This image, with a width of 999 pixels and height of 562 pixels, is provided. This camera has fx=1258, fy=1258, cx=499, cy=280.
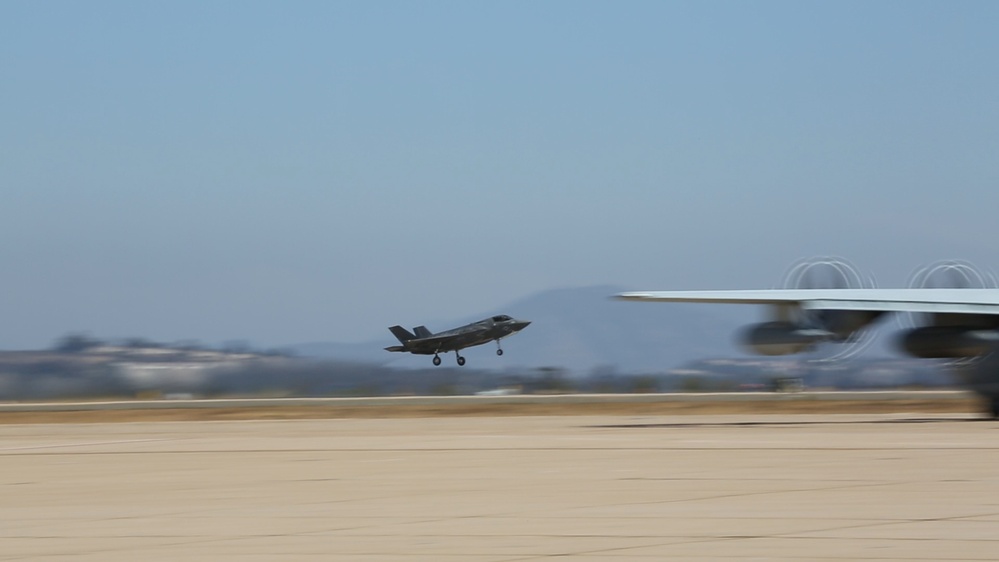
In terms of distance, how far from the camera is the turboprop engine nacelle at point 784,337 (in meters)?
29.3

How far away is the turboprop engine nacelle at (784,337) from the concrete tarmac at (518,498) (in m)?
4.05

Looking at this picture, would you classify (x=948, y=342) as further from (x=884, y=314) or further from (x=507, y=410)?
(x=507, y=410)

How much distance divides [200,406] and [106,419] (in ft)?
31.2

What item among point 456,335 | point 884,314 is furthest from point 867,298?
point 456,335

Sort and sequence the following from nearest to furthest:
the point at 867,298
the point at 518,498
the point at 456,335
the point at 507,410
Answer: the point at 518,498
the point at 867,298
the point at 507,410
the point at 456,335

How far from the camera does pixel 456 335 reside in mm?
93312

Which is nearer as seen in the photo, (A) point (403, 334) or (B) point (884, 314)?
(B) point (884, 314)

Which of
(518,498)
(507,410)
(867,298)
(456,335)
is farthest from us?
(456,335)

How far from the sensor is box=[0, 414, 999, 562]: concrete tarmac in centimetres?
1008

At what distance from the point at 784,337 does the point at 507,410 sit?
17.3m

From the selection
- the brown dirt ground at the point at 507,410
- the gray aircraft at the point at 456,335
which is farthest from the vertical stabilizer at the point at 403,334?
the brown dirt ground at the point at 507,410

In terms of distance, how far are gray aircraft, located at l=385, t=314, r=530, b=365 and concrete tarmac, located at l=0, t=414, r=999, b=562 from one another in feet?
221

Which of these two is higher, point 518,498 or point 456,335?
point 456,335

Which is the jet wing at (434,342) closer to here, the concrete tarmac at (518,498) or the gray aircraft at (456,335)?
the gray aircraft at (456,335)
